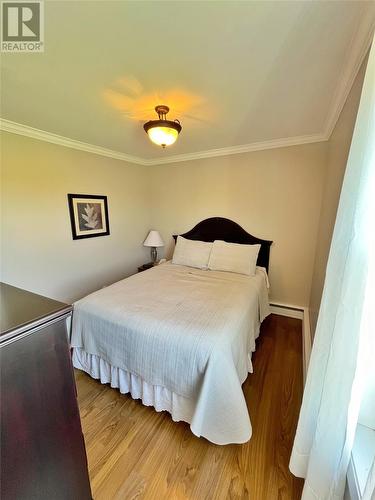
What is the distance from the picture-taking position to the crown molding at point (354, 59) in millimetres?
959

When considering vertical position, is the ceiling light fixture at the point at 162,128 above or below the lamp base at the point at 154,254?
above

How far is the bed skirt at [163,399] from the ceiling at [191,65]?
200 centimetres

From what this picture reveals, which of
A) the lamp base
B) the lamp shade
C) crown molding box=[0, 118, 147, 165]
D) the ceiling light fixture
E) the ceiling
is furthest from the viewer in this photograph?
the lamp base

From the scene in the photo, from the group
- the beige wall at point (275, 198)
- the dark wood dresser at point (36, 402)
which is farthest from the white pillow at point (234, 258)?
the dark wood dresser at point (36, 402)

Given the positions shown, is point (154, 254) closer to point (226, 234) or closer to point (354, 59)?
point (226, 234)

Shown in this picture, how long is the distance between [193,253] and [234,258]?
1.91 feet

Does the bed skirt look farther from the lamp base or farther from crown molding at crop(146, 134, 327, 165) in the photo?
crown molding at crop(146, 134, 327, 165)

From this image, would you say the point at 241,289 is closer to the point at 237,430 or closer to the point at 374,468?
the point at 237,430

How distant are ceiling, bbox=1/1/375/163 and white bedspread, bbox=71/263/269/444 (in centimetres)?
160

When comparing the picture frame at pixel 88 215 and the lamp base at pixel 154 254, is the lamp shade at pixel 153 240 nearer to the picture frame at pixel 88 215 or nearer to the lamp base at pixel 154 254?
the lamp base at pixel 154 254

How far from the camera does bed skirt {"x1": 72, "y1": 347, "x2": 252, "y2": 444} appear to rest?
1237mm

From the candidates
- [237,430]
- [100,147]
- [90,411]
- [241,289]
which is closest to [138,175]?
[100,147]

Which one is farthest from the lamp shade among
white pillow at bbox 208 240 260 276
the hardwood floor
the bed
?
the hardwood floor

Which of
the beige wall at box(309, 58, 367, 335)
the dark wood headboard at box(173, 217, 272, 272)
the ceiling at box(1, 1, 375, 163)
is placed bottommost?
the dark wood headboard at box(173, 217, 272, 272)
